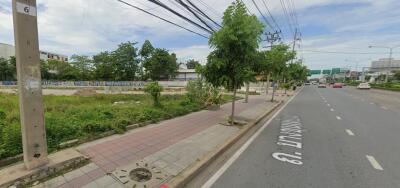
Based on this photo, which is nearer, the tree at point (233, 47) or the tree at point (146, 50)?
the tree at point (233, 47)

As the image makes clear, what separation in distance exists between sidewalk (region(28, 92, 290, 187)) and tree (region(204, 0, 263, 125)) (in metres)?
1.96

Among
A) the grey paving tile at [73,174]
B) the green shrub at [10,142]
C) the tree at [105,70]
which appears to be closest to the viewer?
the grey paving tile at [73,174]

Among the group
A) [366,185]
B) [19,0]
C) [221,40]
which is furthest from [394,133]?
[19,0]

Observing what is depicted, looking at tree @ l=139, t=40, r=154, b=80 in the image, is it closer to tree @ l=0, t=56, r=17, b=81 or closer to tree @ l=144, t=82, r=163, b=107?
tree @ l=0, t=56, r=17, b=81

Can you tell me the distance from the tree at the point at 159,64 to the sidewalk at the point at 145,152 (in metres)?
51.5

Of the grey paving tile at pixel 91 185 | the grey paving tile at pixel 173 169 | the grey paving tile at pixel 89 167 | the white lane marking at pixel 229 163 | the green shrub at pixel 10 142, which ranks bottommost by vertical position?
the white lane marking at pixel 229 163

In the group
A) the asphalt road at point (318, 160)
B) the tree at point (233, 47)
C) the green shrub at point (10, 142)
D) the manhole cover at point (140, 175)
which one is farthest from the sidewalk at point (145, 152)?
the tree at point (233, 47)

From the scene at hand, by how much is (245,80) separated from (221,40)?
68.7 inches

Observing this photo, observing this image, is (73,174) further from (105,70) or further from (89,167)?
(105,70)

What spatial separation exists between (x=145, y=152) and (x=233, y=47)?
15.5 ft

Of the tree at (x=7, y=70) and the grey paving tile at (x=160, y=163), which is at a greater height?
the tree at (x=7, y=70)

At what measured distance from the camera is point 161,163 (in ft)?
14.3

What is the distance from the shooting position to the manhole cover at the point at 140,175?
3549 mm

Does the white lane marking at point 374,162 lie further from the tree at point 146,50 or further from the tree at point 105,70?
the tree at point 105,70
